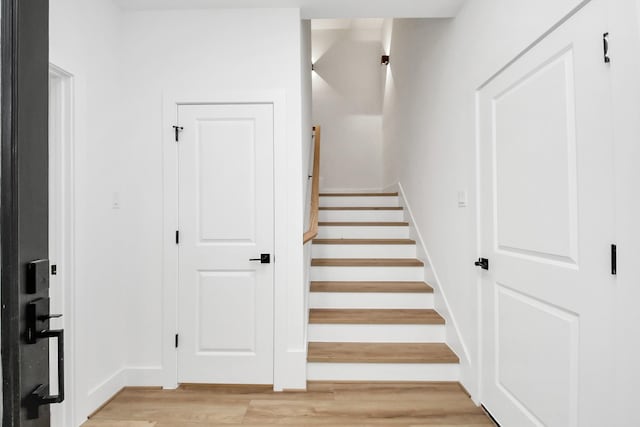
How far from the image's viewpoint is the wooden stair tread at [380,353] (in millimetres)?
2557

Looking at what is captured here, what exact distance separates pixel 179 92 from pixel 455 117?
1979 millimetres

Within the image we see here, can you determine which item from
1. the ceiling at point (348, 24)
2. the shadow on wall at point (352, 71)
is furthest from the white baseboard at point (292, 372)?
the ceiling at point (348, 24)

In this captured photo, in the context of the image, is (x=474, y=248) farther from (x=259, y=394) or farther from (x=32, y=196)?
(x=32, y=196)

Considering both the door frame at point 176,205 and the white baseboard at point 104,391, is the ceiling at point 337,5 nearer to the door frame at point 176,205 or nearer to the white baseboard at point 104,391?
the door frame at point 176,205

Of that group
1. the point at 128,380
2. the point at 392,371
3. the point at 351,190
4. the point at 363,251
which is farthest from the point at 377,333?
the point at 351,190

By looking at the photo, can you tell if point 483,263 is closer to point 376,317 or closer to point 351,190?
point 376,317

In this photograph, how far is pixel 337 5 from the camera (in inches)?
99.3

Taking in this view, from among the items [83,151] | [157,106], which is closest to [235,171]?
[157,106]

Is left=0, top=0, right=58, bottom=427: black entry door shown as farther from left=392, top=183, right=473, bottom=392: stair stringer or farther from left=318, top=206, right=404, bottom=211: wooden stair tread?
left=318, top=206, right=404, bottom=211: wooden stair tread

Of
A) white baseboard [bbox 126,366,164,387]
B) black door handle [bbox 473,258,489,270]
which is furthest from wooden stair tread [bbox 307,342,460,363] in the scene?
white baseboard [bbox 126,366,164,387]

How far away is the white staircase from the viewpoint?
2.56m

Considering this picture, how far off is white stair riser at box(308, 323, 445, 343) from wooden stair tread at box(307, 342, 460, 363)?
46mm

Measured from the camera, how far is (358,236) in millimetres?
3816

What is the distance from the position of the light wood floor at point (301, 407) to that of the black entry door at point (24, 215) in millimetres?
1636
